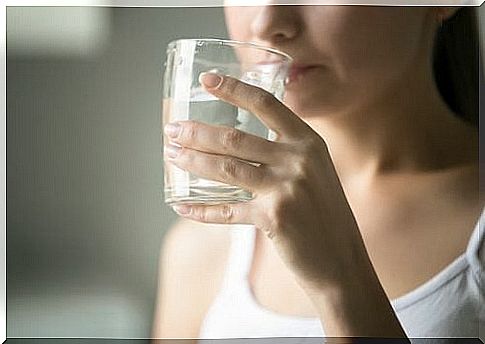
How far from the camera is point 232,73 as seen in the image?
3.12 ft

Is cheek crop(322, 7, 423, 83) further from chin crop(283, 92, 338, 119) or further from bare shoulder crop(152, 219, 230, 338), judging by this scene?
bare shoulder crop(152, 219, 230, 338)

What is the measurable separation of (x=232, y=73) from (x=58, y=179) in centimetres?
18

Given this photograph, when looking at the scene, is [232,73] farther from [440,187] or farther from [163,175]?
[440,187]

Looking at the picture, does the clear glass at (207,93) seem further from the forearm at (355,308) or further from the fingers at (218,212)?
the forearm at (355,308)

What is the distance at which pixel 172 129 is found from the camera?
0.95m

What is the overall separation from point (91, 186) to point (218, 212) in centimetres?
11

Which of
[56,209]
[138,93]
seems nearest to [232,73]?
[138,93]

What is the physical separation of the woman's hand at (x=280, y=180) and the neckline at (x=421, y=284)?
3 centimetres

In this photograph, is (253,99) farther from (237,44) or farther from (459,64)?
(459,64)

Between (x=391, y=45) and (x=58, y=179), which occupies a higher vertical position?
(x=391, y=45)

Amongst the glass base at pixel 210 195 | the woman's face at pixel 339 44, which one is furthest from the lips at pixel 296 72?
the glass base at pixel 210 195

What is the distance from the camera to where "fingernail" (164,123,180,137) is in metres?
0.95

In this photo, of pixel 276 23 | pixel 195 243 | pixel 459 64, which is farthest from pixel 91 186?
pixel 459 64

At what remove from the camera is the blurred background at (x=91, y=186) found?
98 centimetres
